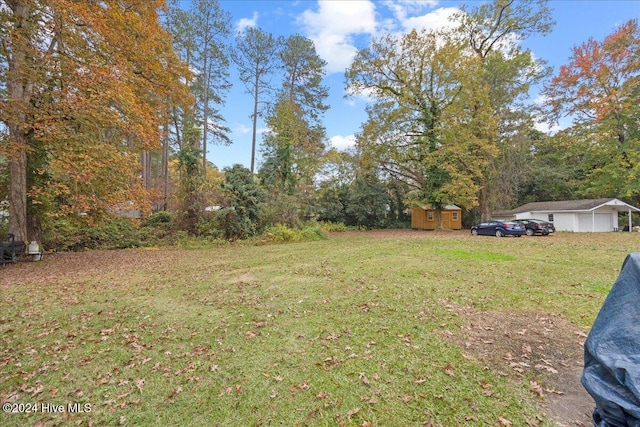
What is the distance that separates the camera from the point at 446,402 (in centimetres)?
253

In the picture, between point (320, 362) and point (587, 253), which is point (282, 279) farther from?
point (587, 253)

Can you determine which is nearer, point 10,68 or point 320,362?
point 320,362

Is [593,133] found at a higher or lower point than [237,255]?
higher

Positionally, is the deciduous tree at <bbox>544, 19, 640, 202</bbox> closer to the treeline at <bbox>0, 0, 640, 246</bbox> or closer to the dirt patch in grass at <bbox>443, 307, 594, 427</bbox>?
the treeline at <bbox>0, 0, 640, 246</bbox>

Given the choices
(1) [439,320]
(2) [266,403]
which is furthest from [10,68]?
(1) [439,320]

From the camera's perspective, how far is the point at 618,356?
168 cm

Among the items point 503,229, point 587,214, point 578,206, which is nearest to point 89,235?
point 503,229

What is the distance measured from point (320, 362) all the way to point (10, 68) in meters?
11.8


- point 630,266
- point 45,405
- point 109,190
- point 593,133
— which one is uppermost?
point 593,133

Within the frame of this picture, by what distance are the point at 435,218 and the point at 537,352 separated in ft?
73.4

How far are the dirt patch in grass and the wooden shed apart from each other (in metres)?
21.0

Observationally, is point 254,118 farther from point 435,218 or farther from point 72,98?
point 435,218

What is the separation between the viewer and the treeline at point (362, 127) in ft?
33.2

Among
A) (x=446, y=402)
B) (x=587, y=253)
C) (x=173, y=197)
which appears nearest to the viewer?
(x=446, y=402)
